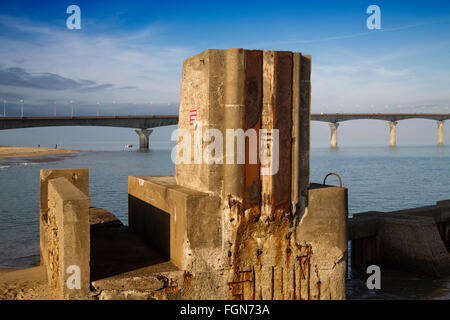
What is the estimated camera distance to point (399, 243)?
11750 mm

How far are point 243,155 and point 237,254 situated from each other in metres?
1.45

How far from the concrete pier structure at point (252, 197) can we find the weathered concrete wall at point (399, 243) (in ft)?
17.7

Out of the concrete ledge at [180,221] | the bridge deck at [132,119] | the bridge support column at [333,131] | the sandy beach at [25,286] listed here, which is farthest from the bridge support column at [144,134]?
the concrete ledge at [180,221]

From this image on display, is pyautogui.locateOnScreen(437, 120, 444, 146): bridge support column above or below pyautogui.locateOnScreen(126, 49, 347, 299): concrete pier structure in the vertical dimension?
above

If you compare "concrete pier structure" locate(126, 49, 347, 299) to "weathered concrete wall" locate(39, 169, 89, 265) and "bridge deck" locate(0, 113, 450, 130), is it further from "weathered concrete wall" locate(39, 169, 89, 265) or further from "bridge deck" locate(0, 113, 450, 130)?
"bridge deck" locate(0, 113, 450, 130)

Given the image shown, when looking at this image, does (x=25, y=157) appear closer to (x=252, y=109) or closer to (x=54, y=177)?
(x=54, y=177)

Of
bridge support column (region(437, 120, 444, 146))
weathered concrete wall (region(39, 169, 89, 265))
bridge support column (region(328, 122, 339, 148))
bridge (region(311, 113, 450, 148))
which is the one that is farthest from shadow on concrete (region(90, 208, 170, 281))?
bridge support column (region(437, 120, 444, 146))

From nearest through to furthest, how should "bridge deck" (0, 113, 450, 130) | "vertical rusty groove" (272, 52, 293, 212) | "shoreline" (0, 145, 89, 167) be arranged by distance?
1. "vertical rusty groove" (272, 52, 293, 212)
2. "bridge deck" (0, 113, 450, 130)
3. "shoreline" (0, 145, 89, 167)

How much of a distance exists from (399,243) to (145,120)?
76.3m

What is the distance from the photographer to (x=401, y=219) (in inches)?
461

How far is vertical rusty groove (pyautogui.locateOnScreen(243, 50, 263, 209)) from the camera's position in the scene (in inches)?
242

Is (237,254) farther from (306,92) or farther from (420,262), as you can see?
(420,262)

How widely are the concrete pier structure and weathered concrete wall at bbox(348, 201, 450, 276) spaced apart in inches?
212

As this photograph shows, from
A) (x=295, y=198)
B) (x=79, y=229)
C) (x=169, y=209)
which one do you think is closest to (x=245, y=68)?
(x=295, y=198)
